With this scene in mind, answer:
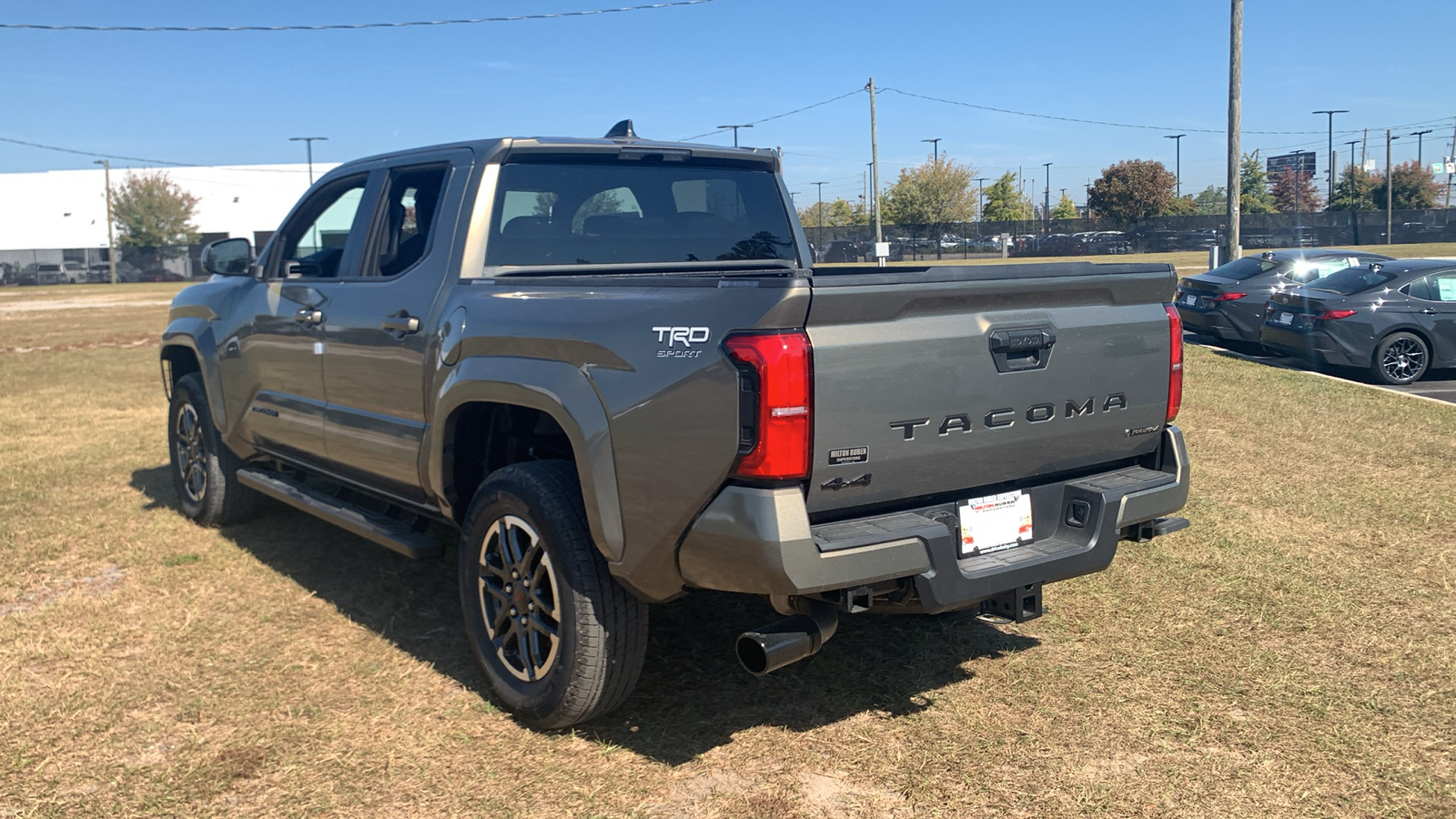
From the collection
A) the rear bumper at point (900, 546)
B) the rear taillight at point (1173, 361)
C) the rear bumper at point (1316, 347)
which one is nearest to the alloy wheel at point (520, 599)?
the rear bumper at point (900, 546)

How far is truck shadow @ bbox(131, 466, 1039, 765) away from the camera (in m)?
3.92

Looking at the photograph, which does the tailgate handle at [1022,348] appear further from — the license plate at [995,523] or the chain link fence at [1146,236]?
the chain link fence at [1146,236]

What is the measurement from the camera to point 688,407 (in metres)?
3.15

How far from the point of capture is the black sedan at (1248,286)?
1450 cm

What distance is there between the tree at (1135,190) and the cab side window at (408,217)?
256 ft

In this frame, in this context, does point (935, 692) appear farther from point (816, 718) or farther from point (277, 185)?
point (277, 185)

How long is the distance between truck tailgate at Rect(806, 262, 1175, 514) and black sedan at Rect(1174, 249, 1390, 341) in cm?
1169

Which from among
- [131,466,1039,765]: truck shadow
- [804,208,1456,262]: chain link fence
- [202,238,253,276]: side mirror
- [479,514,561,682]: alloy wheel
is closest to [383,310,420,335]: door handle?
[479,514,561,682]: alloy wheel

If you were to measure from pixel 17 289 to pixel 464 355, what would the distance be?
2423 inches

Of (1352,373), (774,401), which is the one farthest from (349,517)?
(1352,373)

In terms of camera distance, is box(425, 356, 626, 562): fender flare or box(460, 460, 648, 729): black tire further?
box(460, 460, 648, 729): black tire

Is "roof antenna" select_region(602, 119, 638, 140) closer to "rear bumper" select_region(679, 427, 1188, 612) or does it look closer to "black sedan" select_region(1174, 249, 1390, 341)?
"rear bumper" select_region(679, 427, 1188, 612)

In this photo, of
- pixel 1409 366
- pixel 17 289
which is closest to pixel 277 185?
pixel 17 289

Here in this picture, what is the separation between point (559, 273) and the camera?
4.57 meters
